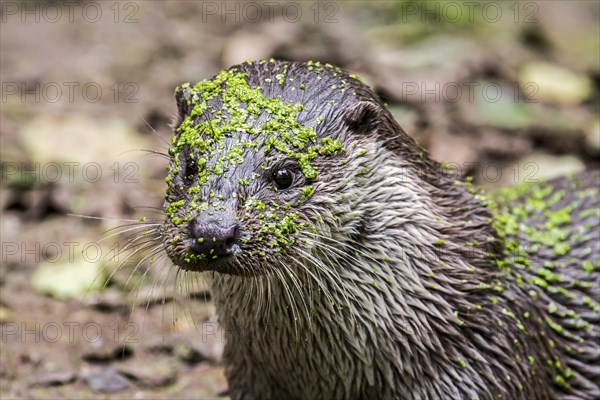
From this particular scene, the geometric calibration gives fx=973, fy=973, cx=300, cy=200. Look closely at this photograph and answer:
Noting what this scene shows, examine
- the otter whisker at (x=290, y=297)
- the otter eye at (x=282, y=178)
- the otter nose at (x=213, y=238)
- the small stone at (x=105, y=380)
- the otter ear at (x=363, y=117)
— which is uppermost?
the otter ear at (x=363, y=117)

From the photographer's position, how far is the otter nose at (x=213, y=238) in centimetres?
335

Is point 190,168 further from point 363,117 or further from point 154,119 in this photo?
point 154,119

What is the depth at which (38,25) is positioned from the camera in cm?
926

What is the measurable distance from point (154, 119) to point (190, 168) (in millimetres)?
3955

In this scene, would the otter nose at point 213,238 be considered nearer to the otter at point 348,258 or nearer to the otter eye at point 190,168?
the otter at point 348,258

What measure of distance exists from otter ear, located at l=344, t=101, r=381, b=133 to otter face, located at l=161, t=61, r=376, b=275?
35 millimetres

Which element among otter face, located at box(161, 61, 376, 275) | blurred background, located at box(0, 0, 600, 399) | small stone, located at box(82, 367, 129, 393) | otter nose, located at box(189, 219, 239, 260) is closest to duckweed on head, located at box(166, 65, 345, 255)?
otter face, located at box(161, 61, 376, 275)

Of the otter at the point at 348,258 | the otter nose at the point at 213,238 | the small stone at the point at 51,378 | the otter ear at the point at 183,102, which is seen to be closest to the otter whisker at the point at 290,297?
the otter at the point at 348,258

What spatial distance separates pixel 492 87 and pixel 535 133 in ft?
2.51

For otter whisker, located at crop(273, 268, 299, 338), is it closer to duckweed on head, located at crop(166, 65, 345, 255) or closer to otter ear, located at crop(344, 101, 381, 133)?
duckweed on head, located at crop(166, 65, 345, 255)

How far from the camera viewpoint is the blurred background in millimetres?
5375

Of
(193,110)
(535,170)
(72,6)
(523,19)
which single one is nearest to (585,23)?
(523,19)

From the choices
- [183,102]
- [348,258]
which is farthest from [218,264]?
[183,102]

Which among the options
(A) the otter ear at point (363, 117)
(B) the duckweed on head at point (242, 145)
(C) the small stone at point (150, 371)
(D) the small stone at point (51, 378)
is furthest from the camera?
(C) the small stone at point (150, 371)
